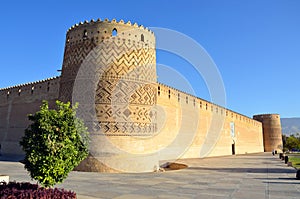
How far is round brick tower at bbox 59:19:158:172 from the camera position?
27.9ft

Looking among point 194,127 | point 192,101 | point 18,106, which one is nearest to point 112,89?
point 18,106

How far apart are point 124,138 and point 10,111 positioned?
36.4 feet

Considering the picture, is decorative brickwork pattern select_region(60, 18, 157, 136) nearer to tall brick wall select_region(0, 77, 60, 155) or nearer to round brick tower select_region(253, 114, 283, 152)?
tall brick wall select_region(0, 77, 60, 155)

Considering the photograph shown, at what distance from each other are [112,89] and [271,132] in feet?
115

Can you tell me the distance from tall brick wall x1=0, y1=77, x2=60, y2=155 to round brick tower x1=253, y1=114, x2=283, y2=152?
33.5 meters

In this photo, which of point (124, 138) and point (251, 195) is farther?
point (124, 138)

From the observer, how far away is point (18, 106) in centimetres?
1579

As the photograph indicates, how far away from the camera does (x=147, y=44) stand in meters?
9.84

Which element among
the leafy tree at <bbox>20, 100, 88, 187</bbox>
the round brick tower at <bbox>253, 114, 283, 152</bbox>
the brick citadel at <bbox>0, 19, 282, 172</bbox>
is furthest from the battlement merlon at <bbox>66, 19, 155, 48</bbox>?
the round brick tower at <bbox>253, 114, 283, 152</bbox>

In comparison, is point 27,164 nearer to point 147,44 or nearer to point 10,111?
point 147,44

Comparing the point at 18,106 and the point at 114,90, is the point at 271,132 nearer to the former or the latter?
the point at 18,106

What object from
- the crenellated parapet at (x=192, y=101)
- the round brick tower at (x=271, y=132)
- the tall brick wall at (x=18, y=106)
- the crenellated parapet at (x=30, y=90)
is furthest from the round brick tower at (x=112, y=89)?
the round brick tower at (x=271, y=132)

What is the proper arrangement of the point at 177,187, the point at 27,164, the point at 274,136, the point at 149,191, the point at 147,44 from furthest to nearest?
the point at 274,136 < the point at 147,44 < the point at 177,187 < the point at 149,191 < the point at 27,164

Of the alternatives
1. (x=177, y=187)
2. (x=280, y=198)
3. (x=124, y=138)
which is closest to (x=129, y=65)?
(x=124, y=138)
